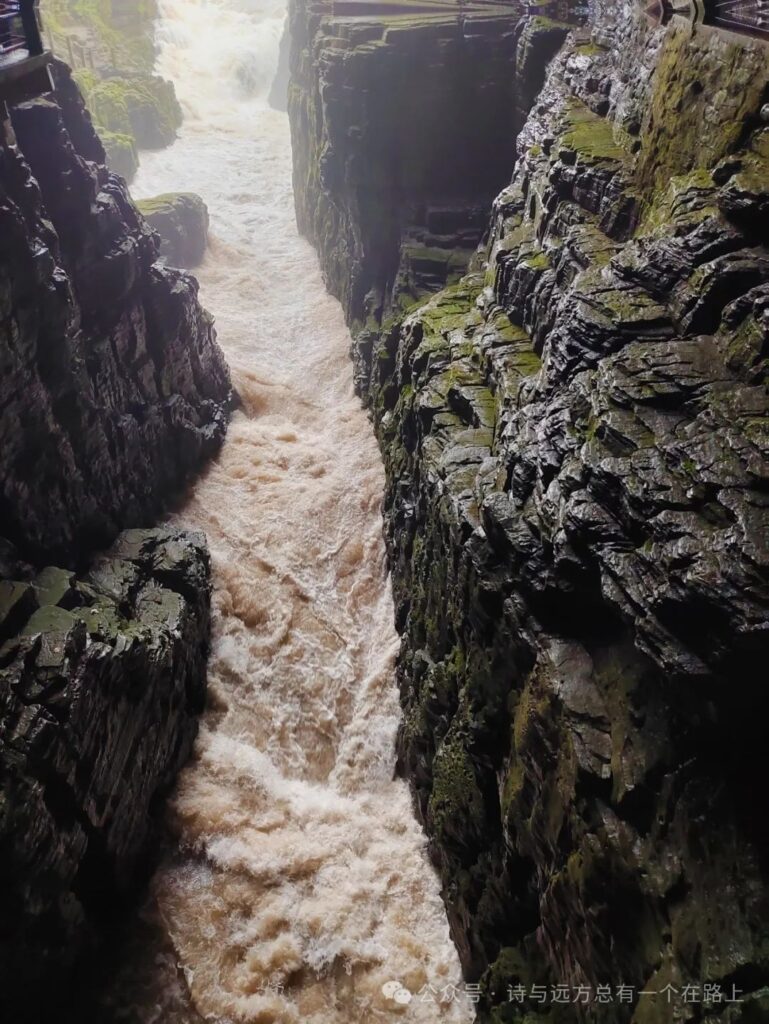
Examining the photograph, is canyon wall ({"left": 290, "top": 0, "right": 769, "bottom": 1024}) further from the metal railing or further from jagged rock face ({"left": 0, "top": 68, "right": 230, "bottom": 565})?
the metal railing

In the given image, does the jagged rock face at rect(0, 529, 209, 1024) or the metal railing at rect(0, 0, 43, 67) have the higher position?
the metal railing at rect(0, 0, 43, 67)

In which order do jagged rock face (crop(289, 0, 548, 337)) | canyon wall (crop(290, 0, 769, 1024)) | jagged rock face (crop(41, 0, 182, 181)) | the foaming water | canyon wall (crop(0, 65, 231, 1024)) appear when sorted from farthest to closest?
jagged rock face (crop(41, 0, 182, 181)) → jagged rock face (crop(289, 0, 548, 337)) → the foaming water → canyon wall (crop(0, 65, 231, 1024)) → canyon wall (crop(290, 0, 769, 1024))

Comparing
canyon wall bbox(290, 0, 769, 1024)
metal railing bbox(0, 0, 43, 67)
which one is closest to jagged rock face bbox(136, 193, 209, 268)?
metal railing bbox(0, 0, 43, 67)

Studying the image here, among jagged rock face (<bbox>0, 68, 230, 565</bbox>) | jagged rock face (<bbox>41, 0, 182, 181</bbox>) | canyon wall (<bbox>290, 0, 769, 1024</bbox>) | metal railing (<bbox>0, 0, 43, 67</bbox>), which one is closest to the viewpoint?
canyon wall (<bbox>290, 0, 769, 1024</bbox>)

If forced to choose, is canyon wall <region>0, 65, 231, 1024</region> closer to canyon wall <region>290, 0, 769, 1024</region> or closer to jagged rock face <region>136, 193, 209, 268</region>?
canyon wall <region>290, 0, 769, 1024</region>

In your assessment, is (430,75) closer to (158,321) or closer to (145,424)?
(158,321)

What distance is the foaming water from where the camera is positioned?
15.2 m

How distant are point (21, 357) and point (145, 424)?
8.03 meters

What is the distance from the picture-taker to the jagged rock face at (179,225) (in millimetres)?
46688

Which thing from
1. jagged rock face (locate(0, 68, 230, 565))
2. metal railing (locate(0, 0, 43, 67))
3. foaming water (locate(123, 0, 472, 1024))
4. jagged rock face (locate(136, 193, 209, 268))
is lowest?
foaming water (locate(123, 0, 472, 1024))

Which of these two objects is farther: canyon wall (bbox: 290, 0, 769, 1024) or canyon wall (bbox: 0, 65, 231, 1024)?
canyon wall (bbox: 0, 65, 231, 1024)

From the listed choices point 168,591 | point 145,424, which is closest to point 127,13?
point 145,424

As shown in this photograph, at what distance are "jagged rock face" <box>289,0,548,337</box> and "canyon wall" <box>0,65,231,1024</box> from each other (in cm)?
1230

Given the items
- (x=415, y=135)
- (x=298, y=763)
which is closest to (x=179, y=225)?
(x=415, y=135)
